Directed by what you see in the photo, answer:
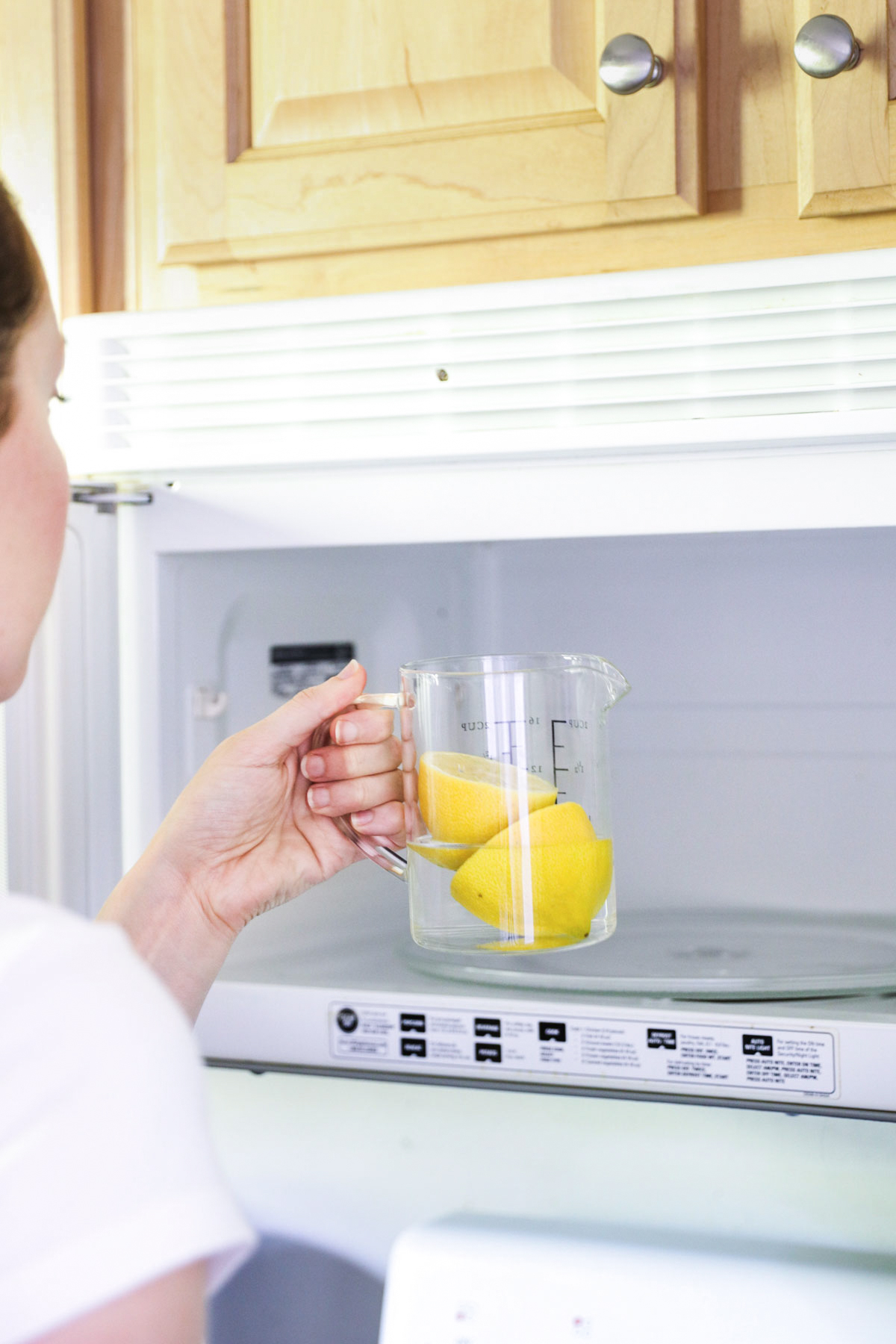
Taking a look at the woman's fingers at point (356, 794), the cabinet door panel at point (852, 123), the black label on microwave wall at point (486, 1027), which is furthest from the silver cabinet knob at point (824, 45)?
the black label on microwave wall at point (486, 1027)

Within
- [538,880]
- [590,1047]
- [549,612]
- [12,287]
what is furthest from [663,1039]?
[12,287]

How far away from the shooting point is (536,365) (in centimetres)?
71

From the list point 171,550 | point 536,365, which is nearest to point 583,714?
point 536,365

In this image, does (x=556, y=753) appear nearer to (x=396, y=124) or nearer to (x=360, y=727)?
(x=360, y=727)

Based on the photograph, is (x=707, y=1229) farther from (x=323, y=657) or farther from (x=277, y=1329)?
(x=323, y=657)

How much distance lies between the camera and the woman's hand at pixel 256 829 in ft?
2.28

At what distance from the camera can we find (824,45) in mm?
658

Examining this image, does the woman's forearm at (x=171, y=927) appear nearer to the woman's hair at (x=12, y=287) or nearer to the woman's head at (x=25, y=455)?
the woman's head at (x=25, y=455)

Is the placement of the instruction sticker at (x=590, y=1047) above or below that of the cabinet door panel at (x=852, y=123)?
below

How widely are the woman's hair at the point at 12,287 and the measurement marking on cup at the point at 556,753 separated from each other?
0.94 feet

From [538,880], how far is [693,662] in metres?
0.45

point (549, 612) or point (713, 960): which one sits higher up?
point (549, 612)

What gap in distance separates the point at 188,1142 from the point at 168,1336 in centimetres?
5

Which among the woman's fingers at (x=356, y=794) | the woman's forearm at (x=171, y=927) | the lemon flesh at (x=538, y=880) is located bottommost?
the woman's forearm at (x=171, y=927)
